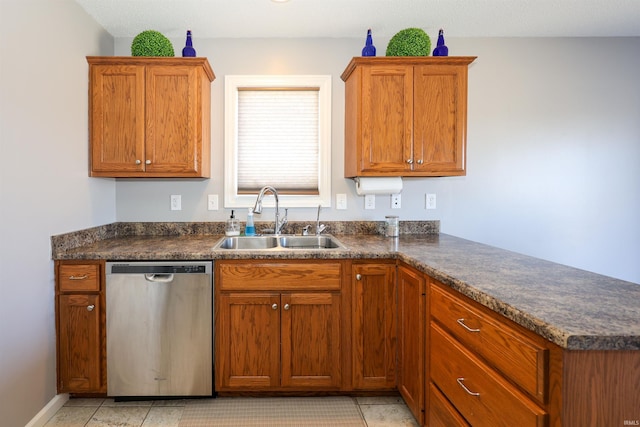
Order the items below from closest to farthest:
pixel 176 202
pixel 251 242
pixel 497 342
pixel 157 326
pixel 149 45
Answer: pixel 497 342 → pixel 157 326 → pixel 149 45 → pixel 251 242 → pixel 176 202

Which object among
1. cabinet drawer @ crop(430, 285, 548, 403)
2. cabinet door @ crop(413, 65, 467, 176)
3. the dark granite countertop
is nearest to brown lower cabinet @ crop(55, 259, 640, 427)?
the dark granite countertop

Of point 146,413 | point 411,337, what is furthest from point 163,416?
point 411,337

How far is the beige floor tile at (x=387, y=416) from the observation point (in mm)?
2007

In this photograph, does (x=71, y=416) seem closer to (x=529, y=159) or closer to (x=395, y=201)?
(x=395, y=201)

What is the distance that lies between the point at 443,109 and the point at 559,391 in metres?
1.92

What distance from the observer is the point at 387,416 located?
208 centimetres

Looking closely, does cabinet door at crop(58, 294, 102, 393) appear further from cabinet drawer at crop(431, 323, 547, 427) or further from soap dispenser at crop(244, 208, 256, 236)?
cabinet drawer at crop(431, 323, 547, 427)

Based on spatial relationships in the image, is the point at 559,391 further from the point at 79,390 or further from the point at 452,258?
the point at 79,390

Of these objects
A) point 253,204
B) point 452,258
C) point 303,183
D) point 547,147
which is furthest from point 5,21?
point 547,147

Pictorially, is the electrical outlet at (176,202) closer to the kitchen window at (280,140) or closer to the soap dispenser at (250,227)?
the kitchen window at (280,140)

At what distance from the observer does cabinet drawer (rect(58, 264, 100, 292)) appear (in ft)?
6.90

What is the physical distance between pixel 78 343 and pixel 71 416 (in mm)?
373

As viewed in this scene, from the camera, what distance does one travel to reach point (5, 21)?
1.71 meters

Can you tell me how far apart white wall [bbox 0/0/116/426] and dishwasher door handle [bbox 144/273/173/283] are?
50 centimetres
